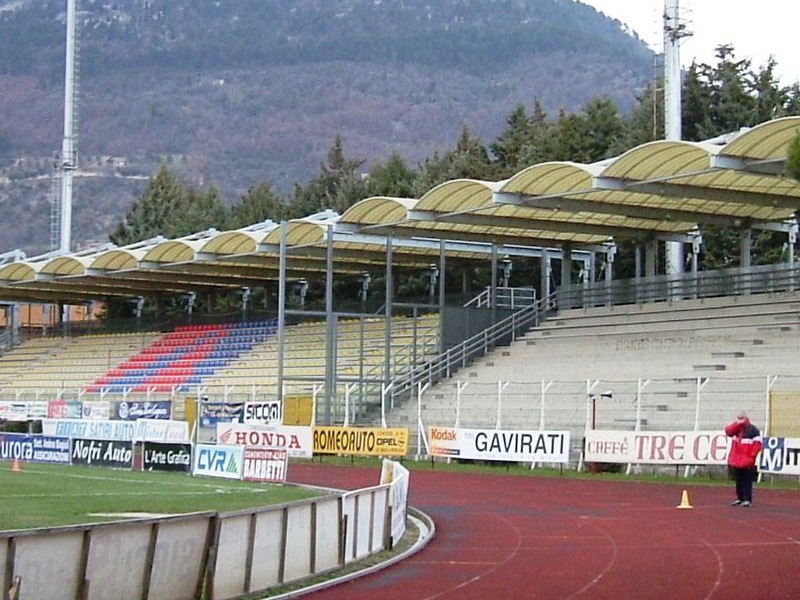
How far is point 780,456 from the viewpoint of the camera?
29.1m

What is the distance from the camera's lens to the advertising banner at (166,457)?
32969mm

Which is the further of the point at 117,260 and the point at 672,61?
the point at 117,260

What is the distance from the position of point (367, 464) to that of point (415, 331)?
996cm

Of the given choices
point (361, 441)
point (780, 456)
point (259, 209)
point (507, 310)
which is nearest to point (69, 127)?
point (259, 209)

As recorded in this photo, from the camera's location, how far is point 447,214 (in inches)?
1609

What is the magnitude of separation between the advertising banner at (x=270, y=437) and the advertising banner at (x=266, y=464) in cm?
445

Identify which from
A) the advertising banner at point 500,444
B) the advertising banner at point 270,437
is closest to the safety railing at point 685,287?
the advertising banner at point 500,444

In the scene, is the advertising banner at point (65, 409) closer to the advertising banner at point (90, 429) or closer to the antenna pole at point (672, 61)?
the advertising banner at point (90, 429)

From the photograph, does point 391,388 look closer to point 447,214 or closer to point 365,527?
point 447,214

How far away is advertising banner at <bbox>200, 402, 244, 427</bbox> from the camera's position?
139 ft

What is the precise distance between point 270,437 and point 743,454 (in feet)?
53.2

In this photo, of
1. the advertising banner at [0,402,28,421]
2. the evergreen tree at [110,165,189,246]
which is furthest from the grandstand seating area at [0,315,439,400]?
the evergreen tree at [110,165,189,246]

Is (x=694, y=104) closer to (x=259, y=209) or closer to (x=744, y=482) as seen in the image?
(x=259, y=209)

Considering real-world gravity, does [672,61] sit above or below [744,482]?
above
